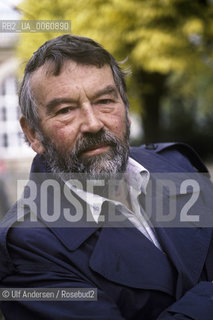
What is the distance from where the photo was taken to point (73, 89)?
1.46 m

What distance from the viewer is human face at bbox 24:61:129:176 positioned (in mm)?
1476

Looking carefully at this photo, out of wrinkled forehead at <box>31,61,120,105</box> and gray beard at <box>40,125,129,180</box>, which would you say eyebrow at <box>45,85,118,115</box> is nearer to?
wrinkled forehead at <box>31,61,120,105</box>

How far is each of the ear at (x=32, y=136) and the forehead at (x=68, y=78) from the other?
0.18 m

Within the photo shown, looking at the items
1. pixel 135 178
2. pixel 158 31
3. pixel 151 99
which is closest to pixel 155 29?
pixel 158 31

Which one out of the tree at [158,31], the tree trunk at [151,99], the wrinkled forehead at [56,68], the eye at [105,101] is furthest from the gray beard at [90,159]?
the tree trunk at [151,99]

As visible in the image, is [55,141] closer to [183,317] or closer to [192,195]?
[192,195]

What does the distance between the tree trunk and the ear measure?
8192 mm

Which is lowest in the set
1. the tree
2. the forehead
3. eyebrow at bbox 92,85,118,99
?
eyebrow at bbox 92,85,118,99

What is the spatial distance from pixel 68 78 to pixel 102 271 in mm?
719

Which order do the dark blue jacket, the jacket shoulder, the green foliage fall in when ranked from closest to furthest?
the dark blue jacket
the jacket shoulder
the green foliage

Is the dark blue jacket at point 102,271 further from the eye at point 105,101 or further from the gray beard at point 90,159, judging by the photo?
the eye at point 105,101

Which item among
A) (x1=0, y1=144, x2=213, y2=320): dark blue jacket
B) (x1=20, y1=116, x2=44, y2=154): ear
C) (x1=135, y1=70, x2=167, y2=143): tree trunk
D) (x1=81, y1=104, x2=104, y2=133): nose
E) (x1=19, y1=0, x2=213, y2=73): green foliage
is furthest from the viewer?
(x1=135, y1=70, x2=167, y2=143): tree trunk

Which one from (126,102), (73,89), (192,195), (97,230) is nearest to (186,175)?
(192,195)

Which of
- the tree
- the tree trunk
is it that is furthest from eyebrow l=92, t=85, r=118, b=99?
the tree trunk
